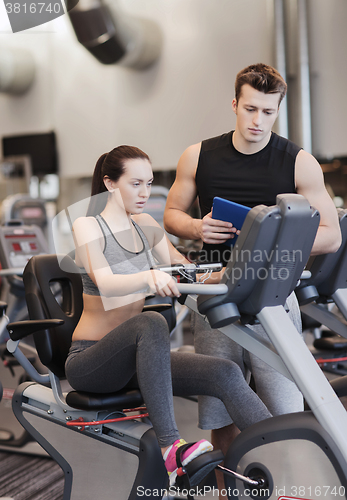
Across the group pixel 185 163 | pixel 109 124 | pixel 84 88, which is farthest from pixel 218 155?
pixel 84 88

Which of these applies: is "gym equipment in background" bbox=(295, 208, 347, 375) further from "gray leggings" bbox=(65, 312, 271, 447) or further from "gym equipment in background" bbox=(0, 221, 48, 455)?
"gym equipment in background" bbox=(0, 221, 48, 455)

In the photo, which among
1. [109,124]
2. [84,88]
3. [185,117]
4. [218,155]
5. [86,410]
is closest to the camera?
[86,410]

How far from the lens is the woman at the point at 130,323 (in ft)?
4.76

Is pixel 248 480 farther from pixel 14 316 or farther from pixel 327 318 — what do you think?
pixel 14 316

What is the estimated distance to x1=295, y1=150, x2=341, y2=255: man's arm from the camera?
170cm

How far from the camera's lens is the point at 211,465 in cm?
134

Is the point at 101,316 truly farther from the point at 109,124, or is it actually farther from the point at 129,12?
the point at 129,12

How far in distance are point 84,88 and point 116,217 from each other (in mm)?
3776

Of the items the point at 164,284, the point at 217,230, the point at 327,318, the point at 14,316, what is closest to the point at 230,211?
the point at 217,230

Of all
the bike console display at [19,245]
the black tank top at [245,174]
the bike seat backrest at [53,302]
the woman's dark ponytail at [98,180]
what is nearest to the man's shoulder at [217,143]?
the black tank top at [245,174]

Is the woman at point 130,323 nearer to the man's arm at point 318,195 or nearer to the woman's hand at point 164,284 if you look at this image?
the woman's hand at point 164,284

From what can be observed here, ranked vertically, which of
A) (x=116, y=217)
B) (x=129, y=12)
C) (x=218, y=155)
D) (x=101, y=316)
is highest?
(x=129, y=12)

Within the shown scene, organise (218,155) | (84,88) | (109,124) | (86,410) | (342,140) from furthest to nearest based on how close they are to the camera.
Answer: (84,88) → (342,140) → (109,124) → (218,155) → (86,410)

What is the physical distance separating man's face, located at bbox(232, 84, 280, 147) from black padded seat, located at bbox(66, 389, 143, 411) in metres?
0.94
